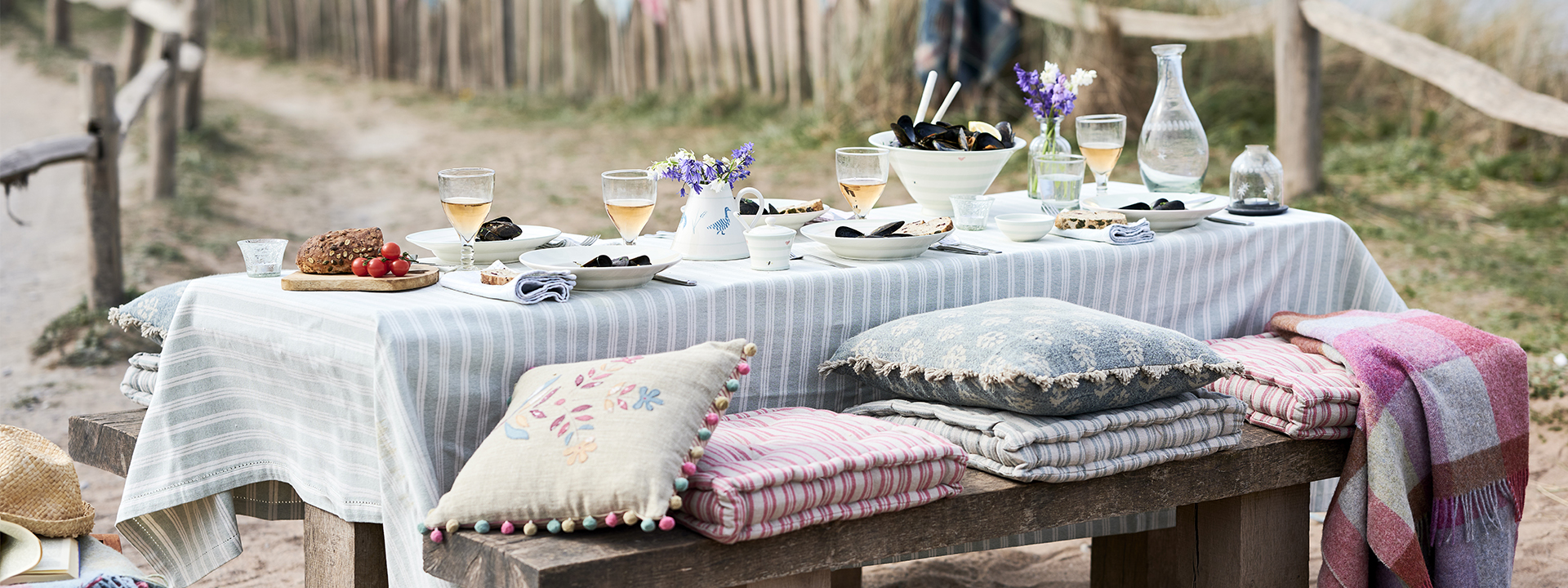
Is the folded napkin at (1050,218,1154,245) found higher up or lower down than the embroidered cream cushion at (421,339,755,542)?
higher up

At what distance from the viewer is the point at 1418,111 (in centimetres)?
767

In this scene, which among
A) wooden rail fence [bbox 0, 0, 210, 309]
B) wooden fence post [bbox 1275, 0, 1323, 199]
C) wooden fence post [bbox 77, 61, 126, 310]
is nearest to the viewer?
wooden rail fence [bbox 0, 0, 210, 309]

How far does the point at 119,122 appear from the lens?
5887mm

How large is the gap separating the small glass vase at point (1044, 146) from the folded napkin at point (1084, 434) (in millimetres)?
963

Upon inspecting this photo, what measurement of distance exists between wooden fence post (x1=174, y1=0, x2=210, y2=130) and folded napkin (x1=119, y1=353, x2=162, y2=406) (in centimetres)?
532

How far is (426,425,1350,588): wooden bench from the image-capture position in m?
1.85

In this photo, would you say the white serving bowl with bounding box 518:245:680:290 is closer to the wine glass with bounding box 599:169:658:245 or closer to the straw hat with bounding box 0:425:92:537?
the wine glass with bounding box 599:169:658:245

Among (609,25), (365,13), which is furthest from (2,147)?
(609,25)

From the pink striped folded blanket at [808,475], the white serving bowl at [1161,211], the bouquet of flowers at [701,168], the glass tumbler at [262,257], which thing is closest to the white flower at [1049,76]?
the white serving bowl at [1161,211]

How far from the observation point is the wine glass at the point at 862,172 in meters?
2.88

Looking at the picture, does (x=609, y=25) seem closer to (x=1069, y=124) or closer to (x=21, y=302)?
(x=1069, y=124)

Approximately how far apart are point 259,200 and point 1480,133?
23.4 feet

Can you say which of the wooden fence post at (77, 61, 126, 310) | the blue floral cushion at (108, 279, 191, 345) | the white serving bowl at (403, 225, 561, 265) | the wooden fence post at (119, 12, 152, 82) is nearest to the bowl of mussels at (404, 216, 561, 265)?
the white serving bowl at (403, 225, 561, 265)

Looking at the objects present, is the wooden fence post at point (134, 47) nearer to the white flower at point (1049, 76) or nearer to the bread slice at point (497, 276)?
the white flower at point (1049, 76)
